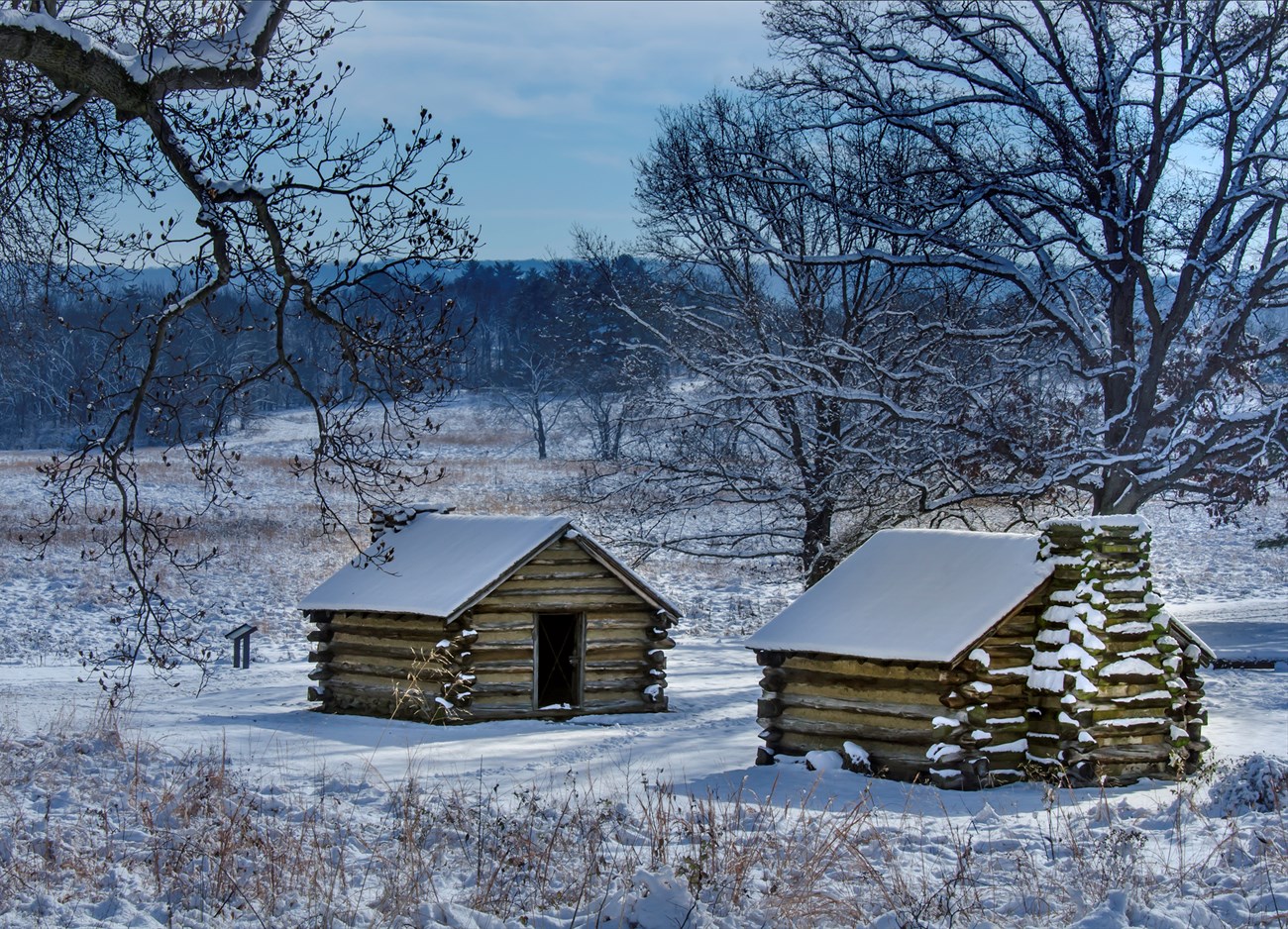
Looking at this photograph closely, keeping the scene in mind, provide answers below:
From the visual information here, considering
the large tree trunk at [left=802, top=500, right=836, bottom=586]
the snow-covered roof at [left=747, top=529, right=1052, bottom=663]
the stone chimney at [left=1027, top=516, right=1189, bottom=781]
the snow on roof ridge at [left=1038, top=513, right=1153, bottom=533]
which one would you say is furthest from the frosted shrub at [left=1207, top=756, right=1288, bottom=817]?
the large tree trunk at [left=802, top=500, right=836, bottom=586]

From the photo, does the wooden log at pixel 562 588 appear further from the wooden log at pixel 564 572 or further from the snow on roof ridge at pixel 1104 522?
the snow on roof ridge at pixel 1104 522

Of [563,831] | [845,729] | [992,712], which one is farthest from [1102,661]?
[563,831]

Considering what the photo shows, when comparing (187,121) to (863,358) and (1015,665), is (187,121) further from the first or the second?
(863,358)

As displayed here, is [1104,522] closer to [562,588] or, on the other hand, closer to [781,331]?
[562,588]

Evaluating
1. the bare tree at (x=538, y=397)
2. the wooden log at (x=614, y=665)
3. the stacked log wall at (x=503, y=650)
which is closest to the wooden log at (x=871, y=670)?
the stacked log wall at (x=503, y=650)

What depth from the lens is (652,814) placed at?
304 inches

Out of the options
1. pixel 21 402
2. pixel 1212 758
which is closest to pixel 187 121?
pixel 1212 758

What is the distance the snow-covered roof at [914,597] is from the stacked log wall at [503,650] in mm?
4963

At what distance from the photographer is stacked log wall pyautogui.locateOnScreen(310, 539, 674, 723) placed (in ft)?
54.0

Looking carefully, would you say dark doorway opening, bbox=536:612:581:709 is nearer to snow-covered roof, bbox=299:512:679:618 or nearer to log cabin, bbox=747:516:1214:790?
snow-covered roof, bbox=299:512:679:618

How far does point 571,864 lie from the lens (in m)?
6.34

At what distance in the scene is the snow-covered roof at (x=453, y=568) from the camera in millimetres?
16438

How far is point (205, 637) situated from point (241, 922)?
18.7m

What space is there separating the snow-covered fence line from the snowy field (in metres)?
0.02
